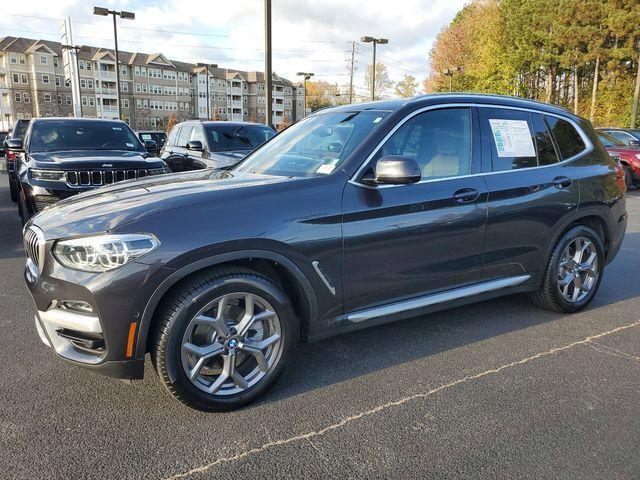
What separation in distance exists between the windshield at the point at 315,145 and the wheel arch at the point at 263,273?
26.9 inches

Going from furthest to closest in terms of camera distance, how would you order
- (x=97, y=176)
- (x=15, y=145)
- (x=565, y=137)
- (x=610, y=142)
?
(x=610, y=142) < (x=15, y=145) < (x=97, y=176) < (x=565, y=137)

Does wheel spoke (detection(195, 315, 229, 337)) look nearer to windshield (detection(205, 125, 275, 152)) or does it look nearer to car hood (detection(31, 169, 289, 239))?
car hood (detection(31, 169, 289, 239))

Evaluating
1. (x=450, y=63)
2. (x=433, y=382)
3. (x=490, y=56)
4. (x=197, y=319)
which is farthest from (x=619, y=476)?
(x=450, y=63)

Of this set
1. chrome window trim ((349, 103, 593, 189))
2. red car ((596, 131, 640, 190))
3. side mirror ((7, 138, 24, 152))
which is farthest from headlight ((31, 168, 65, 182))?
red car ((596, 131, 640, 190))

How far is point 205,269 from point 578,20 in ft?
138

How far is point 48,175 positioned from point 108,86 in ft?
282

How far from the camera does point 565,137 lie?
4258mm

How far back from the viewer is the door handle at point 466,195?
3.42 m

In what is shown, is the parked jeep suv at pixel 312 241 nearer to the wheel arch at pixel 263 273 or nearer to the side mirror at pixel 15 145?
the wheel arch at pixel 263 273

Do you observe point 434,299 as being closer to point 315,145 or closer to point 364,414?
point 364,414

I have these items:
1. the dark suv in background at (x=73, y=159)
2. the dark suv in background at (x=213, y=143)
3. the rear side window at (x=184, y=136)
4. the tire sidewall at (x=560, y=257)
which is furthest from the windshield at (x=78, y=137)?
the tire sidewall at (x=560, y=257)

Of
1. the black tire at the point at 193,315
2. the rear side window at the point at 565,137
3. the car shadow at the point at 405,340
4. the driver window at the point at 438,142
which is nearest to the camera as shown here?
the black tire at the point at 193,315

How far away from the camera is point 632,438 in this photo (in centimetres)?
252

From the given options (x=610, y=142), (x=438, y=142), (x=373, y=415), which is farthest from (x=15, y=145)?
(x=610, y=142)
